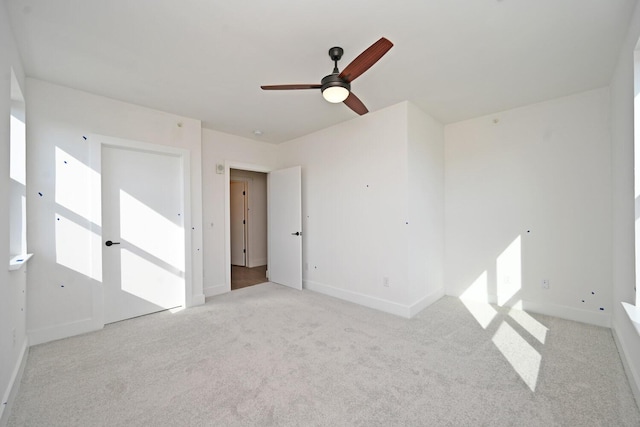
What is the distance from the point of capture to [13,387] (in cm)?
188

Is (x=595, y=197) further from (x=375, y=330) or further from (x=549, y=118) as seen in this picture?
(x=375, y=330)

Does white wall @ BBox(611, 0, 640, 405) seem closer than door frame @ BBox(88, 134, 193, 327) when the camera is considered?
Yes

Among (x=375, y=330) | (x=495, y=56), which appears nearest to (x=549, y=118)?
(x=495, y=56)

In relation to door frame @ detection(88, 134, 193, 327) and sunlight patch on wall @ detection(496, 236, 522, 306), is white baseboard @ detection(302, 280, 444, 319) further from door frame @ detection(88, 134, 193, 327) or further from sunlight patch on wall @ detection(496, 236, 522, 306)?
door frame @ detection(88, 134, 193, 327)

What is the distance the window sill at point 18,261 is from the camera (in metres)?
1.93

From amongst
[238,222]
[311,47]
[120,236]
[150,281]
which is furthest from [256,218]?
[311,47]

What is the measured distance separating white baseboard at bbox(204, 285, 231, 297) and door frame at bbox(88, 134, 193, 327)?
44 cm

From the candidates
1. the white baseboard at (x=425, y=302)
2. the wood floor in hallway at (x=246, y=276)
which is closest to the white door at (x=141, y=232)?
the wood floor in hallway at (x=246, y=276)

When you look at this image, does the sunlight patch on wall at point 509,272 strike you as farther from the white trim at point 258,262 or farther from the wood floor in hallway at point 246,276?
the white trim at point 258,262

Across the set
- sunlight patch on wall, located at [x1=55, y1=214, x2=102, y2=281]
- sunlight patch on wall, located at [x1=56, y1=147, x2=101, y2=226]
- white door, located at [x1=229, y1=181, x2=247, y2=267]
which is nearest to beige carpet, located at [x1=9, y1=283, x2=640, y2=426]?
sunlight patch on wall, located at [x1=55, y1=214, x2=102, y2=281]

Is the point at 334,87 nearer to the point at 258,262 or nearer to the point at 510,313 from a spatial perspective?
the point at 510,313

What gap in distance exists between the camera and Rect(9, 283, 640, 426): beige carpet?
1662mm

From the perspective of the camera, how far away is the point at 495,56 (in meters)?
2.24

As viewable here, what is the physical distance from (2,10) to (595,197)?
5076 millimetres
